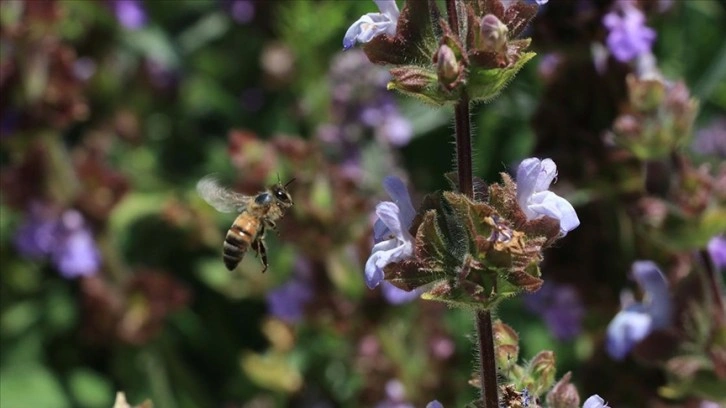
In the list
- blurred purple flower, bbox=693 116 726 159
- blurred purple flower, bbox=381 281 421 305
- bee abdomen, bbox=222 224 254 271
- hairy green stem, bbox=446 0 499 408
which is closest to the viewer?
hairy green stem, bbox=446 0 499 408

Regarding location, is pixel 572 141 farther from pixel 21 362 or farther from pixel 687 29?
pixel 21 362

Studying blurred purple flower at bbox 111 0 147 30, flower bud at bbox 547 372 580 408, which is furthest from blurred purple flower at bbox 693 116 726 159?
flower bud at bbox 547 372 580 408

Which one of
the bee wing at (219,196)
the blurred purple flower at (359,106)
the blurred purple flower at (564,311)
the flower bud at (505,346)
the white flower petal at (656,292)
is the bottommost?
the flower bud at (505,346)

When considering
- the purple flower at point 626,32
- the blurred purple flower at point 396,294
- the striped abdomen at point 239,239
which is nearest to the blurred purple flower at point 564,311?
the blurred purple flower at point 396,294

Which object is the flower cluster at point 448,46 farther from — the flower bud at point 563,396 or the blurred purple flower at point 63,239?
the blurred purple flower at point 63,239

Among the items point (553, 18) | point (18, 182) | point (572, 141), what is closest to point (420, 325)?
point (572, 141)

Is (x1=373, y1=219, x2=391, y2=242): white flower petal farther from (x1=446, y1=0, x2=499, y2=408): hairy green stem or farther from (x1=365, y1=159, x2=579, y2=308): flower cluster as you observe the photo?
(x1=446, y1=0, x2=499, y2=408): hairy green stem
